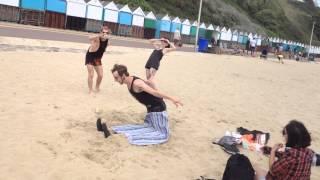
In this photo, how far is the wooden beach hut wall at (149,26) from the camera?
37.7 m

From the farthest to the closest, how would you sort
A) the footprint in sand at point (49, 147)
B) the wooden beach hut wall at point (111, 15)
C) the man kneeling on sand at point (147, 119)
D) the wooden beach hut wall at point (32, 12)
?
the wooden beach hut wall at point (111, 15)
the wooden beach hut wall at point (32, 12)
the man kneeling on sand at point (147, 119)
the footprint in sand at point (49, 147)

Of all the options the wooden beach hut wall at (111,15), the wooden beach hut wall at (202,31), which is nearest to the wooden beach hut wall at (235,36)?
the wooden beach hut wall at (202,31)

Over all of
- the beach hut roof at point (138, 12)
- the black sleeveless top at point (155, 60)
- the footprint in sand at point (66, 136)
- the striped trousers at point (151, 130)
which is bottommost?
the footprint in sand at point (66, 136)

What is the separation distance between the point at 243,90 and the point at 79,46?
27.5 feet

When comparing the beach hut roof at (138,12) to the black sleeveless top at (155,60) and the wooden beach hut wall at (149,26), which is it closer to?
the wooden beach hut wall at (149,26)

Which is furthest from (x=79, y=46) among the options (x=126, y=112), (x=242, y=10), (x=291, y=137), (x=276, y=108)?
(x=242, y=10)

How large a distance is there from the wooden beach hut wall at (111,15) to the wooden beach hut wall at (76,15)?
1.83 m

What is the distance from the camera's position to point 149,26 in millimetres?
38062

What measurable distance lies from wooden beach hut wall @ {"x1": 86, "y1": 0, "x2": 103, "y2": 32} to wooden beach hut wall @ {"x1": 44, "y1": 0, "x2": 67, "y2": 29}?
1.89m

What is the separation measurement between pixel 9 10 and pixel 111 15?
26.3 feet

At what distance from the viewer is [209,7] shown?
6806 cm

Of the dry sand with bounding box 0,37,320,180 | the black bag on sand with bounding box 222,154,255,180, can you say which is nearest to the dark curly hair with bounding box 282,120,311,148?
the black bag on sand with bounding box 222,154,255,180

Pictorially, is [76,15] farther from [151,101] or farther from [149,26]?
[151,101]

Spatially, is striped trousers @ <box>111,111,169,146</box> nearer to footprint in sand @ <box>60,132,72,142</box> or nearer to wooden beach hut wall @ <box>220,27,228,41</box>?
footprint in sand @ <box>60,132,72,142</box>
